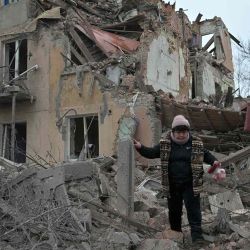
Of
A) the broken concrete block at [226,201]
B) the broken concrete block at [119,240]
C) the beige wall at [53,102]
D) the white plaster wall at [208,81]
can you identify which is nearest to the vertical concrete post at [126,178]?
the broken concrete block at [119,240]

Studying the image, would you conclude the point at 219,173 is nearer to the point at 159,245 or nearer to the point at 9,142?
the point at 159,245

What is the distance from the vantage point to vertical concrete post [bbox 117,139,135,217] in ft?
22.0

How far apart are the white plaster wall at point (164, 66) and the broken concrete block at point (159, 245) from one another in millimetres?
10534

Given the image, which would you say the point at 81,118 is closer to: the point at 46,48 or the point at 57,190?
the point at 46,48

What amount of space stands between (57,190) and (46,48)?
9.77m

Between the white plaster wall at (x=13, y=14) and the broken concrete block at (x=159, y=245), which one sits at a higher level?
the white plaster wall at (x=13, y=14)

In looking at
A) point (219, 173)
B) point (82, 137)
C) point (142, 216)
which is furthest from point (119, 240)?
point (82, 137)

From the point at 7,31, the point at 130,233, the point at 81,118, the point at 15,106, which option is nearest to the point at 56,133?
the point at 81,118

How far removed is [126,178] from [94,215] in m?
0.65

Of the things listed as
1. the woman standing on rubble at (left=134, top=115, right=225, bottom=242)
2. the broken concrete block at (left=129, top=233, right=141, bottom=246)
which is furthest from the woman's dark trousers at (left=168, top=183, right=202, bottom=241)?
the broken concrete block at (left=129, top=233, right=141, bottom=246)

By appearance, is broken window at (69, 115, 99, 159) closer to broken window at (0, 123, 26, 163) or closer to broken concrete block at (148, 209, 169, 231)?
broken window at (0, 123, 26, 163)

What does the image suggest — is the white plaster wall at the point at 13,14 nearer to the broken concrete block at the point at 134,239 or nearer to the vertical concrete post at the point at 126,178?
the vertical concrete post at the point at 126,178

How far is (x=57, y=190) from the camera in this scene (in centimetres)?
675

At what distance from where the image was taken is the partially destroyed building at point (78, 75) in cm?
1452
